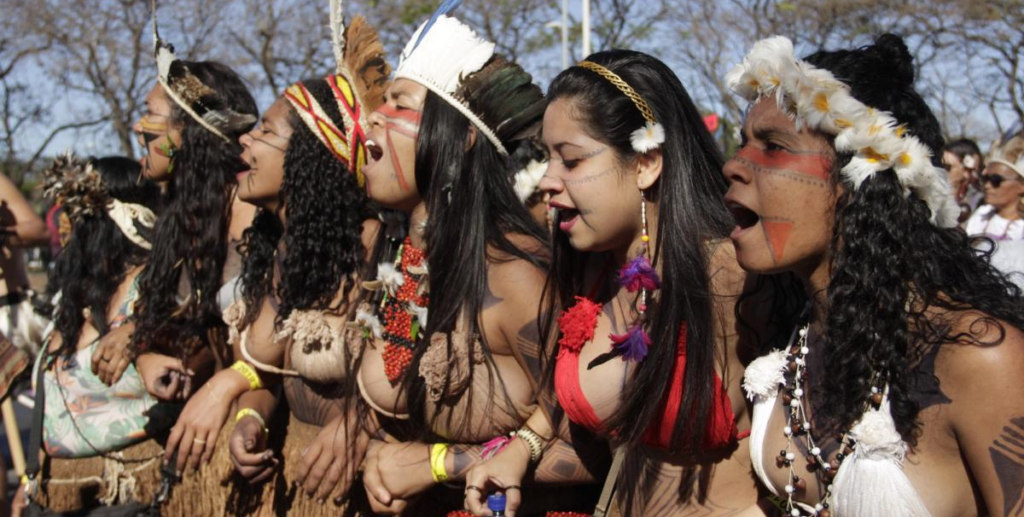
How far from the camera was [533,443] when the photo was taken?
108 inches

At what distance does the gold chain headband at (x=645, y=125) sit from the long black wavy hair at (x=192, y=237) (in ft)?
8.09

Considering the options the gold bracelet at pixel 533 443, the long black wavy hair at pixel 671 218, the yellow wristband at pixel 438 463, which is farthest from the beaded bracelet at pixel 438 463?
the long black wavy hair at pixel 671 218

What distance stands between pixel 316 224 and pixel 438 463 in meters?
1.22

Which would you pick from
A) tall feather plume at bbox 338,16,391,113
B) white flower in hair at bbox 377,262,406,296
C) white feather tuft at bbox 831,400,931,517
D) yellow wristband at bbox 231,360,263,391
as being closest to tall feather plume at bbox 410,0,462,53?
tall feather plume at bbox 338,16,391,113

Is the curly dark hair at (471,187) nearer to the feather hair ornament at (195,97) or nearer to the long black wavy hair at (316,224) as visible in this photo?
the long black wavy hair at (316,224)

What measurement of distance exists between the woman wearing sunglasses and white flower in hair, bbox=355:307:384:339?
402 cm

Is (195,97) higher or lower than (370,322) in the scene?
higher

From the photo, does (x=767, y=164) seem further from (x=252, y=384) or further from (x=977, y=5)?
(x=977, y=5)

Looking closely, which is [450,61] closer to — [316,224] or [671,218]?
[316,224]

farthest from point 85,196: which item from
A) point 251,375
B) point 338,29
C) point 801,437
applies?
point 801,437

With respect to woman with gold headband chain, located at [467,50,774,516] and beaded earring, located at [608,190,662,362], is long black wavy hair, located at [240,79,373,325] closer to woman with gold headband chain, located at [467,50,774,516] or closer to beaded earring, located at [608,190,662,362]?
woman with gold headband chain, located at [467,50,774,516]

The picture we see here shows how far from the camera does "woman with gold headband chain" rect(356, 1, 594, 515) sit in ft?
9.32

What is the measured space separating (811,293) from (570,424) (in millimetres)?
882

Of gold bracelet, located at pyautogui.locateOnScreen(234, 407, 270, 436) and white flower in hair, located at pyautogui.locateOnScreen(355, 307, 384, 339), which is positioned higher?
white flower in hair, located at pyautogui.locateOnScreen(355, 307, 384, 339)
